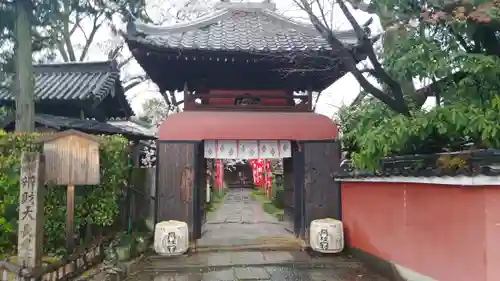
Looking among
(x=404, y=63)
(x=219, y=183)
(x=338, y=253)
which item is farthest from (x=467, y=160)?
(x=219, y=183)

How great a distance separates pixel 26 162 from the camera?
5188 mm

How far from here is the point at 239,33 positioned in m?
9.62

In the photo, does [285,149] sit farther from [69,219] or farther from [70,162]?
[69,219]

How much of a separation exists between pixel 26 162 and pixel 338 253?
6571 millimetres

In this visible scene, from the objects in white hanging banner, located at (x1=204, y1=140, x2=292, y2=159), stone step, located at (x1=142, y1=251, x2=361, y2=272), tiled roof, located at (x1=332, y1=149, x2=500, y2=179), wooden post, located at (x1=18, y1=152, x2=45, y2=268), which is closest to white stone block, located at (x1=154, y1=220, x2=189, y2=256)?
stone step, located at (x1=142, y1=251, x2=361, y2=272)

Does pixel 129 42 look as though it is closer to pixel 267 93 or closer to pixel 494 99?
pixel 267 93

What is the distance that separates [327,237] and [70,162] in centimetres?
559

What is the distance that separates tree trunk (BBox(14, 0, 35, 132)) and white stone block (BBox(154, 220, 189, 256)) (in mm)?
3991

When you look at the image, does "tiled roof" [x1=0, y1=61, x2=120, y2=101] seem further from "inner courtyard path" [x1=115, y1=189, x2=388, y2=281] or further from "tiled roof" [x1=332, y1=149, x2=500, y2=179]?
"tiled roof" [x1=332, y1=149, x2=500, y2=179]

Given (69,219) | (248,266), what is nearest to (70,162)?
(69,219)

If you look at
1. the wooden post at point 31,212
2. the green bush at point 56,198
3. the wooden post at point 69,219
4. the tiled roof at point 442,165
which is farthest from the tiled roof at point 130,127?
the tiled roof at point 442,165

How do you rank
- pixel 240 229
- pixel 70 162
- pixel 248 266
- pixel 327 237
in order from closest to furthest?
pixel 70 162 → pixel 248 266 → pixel 327 237 → pixel 240 229

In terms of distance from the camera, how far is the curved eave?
8883 mm

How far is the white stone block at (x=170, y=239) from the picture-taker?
795 cm
